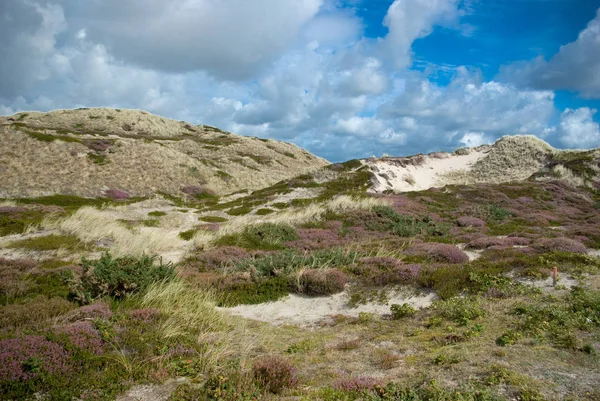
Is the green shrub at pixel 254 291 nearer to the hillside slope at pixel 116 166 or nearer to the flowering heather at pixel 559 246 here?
the flowering heather at pixel 559 246

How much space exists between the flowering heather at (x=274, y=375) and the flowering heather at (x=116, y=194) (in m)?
37.1

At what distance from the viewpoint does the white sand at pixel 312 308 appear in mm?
9977

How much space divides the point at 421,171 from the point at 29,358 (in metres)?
49.8

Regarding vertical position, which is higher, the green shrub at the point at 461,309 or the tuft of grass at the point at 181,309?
the tuft of grass at the point at 181,309

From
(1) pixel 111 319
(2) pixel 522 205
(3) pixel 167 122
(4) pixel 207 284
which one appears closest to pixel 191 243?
(4) pixel 207 284

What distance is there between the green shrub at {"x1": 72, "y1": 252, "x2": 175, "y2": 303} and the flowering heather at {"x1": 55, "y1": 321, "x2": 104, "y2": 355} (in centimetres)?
261

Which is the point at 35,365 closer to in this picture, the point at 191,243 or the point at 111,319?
the point at 111,319

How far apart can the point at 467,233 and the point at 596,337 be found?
14.0 m

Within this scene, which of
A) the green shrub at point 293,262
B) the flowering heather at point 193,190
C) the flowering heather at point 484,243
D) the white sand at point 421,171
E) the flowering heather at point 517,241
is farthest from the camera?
the flowering heather at point 193,190

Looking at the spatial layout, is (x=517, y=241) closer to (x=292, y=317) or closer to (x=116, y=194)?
(x=292, y=317)

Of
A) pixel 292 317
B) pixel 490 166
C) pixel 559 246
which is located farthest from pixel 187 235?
pixel 490 166

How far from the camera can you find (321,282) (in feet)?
37.1

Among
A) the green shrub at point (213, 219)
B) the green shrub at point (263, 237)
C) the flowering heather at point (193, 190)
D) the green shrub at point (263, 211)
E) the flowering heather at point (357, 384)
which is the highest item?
the flowering heather at point (193, 190)

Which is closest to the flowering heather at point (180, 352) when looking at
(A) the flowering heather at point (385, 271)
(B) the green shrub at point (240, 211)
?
(A) the flowering heather at point (385, 271)
